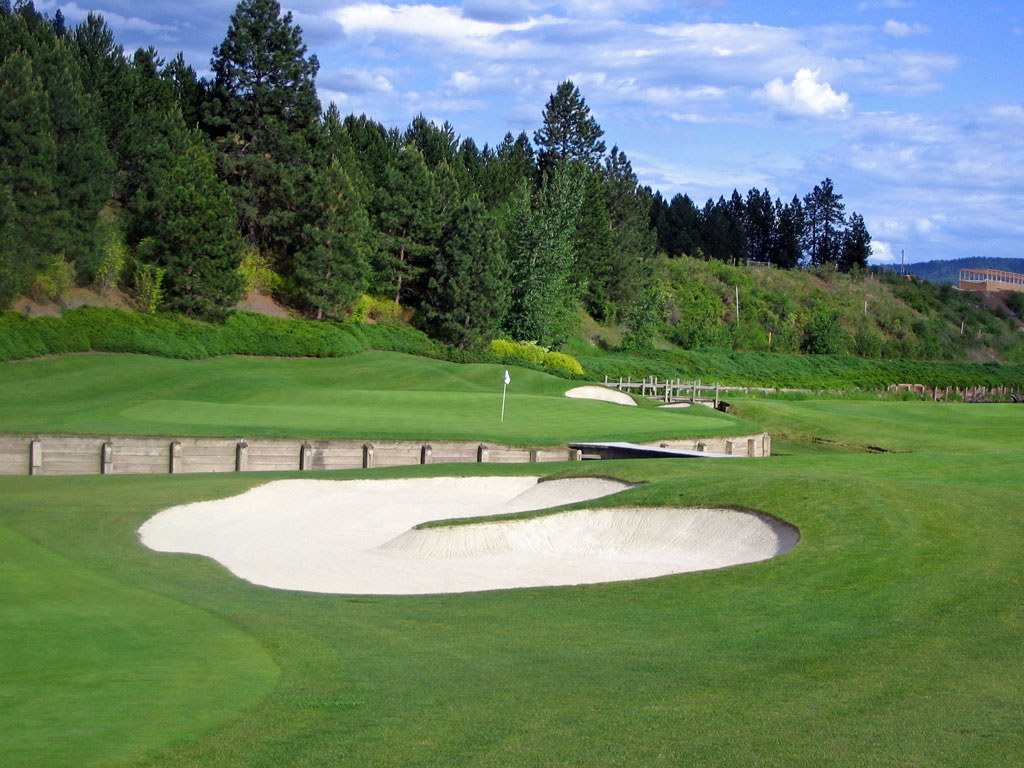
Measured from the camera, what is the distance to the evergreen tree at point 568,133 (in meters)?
95.4

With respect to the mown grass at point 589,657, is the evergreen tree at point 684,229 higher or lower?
higher

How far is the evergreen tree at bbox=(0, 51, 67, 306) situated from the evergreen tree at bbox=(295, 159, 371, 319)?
15902 mm

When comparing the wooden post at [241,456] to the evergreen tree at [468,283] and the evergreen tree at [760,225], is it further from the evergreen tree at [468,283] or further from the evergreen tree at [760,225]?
the evergreen tree at [760,225]

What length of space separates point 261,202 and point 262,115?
5804 mm

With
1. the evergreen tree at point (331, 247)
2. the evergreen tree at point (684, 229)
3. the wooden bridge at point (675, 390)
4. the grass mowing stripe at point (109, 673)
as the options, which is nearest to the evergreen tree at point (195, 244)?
the evergreen tree at point (331, 247)

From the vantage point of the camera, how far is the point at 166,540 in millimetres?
16859

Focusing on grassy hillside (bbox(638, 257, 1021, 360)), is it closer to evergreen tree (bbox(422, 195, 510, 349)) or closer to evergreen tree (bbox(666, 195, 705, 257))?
evergreen tree (bbox(666, 195, 705, 257))

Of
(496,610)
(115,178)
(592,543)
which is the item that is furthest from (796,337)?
(496,610)

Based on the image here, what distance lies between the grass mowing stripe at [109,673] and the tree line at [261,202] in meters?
38.0

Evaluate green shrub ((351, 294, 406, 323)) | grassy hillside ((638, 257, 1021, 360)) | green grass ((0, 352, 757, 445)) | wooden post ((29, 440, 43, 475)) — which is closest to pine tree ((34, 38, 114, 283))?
green grass ((0, 352, 757, 445))

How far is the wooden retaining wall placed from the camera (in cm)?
2456

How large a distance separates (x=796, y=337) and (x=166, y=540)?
86.7 meters

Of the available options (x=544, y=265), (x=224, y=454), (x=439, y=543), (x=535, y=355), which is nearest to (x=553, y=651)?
(x=439, y=543)

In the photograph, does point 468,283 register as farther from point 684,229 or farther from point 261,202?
point 684,229
